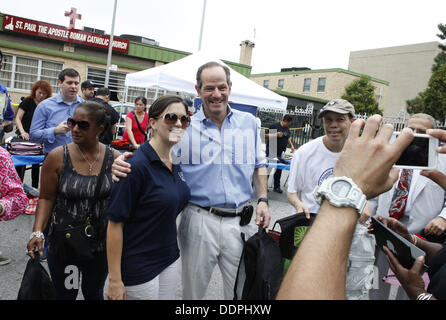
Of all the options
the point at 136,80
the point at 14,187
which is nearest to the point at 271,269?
the point at 14,187

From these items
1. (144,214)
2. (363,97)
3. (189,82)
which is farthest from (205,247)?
(363,97)

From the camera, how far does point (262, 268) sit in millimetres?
1712

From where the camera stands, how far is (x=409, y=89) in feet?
134

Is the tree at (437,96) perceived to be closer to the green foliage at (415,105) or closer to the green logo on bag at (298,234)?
the green foliage at (415,105)

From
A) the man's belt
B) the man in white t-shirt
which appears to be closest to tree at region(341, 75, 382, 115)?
the man in white t-shirt

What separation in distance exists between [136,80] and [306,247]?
25.5 ft

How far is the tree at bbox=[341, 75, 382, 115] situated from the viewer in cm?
2903

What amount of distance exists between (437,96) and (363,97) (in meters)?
7.86

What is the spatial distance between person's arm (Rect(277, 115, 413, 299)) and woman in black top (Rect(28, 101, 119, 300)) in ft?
5.93

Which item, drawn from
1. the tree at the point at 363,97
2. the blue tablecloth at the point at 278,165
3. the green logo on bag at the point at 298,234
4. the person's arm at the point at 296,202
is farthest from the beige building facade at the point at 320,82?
the green logo on bag at the point at 298,234

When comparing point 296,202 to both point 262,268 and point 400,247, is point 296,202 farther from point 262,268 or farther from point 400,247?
point 400,247

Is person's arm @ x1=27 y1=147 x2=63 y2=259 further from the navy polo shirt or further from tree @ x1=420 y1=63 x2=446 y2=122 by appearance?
tree @ x1=420 y1=63 x2=446 y2=122

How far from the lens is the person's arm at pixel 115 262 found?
173 centimetres

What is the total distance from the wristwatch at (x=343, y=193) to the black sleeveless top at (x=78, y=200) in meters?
1.85
